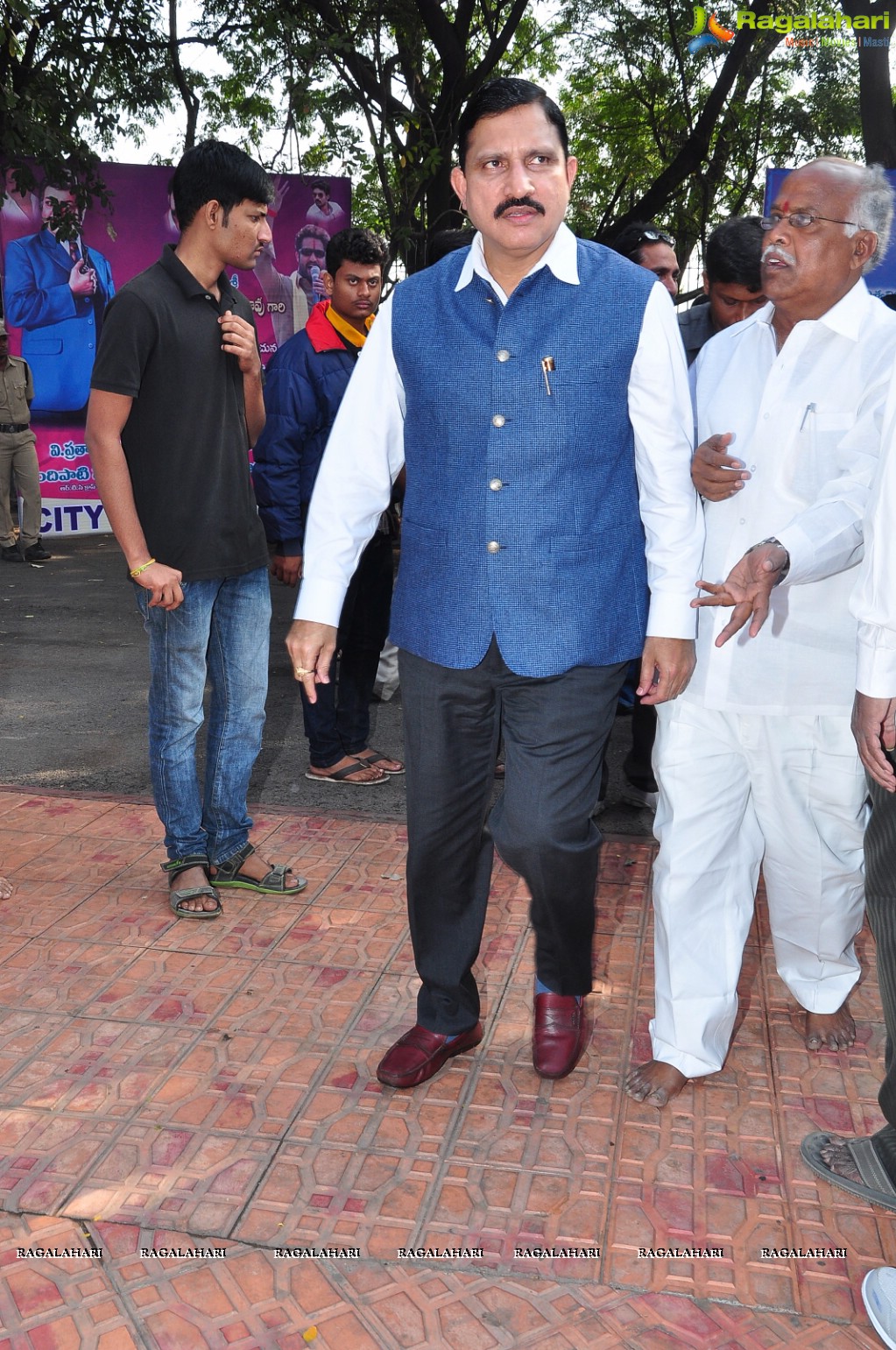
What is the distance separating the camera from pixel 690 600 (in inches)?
109

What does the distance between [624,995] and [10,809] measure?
104 inches

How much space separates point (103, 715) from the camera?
6629mm

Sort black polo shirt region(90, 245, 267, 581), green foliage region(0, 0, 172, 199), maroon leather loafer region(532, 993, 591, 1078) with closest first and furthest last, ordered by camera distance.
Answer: maroon leather loafer region(532, 993, 591, 1078), black polo shirt region(90, 245, 267, 581), green foliage region(0, 0, 172, 199)

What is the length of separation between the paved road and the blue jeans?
32.5 inches

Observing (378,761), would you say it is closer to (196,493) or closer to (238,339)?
(196,493)

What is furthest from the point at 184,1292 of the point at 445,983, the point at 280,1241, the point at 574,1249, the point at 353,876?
the point at 353,876

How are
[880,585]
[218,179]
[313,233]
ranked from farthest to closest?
[313,233] < [218,179] < [880,585]

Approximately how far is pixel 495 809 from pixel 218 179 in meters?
2.06

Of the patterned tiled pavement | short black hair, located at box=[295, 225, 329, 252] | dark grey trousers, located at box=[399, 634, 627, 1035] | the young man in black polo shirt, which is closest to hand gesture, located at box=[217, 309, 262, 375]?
the young man in black polo shirt

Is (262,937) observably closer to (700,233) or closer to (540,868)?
(540,868)

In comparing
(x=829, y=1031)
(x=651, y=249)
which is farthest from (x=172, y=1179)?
(x=651, y=249)

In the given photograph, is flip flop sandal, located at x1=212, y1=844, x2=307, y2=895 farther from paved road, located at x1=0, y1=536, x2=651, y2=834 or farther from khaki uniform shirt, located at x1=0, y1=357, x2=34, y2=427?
khaki uniform shirt, located at x1=0, y1=357, x2=34, y2=427

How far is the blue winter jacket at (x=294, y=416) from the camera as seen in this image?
16.7 feet

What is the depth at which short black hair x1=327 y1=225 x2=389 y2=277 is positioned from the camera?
509cm
